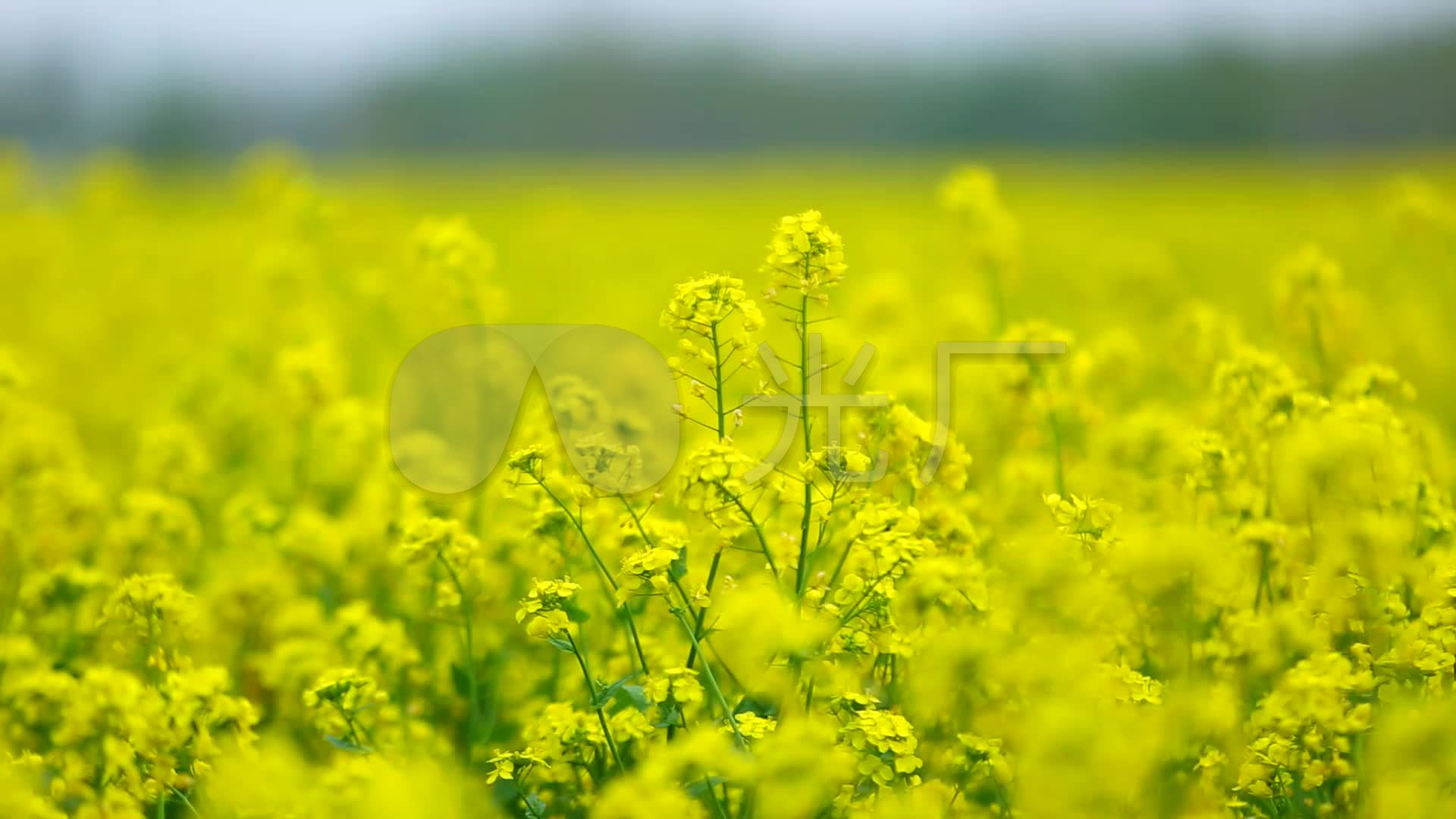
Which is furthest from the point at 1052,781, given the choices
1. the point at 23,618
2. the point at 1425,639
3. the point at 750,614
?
the point at 23,618

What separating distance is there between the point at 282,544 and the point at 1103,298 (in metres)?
6.97

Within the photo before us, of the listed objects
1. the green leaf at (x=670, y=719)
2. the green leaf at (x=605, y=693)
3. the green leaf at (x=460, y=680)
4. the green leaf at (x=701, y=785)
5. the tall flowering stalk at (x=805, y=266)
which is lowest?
the green leaf at (x=460, y=680)

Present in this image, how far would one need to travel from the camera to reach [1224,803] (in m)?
2.43

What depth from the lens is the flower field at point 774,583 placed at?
7.23 feet

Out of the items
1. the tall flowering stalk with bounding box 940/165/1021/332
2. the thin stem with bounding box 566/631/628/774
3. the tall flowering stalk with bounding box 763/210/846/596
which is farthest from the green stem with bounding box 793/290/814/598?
the tall flowering stalk with bounding box 940/165/1021/332

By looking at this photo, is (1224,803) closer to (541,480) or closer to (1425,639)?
(1425,639)

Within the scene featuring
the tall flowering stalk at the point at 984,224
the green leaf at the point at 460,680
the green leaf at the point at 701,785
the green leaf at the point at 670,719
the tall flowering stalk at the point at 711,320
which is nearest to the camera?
the green leaf at the point at 701,785

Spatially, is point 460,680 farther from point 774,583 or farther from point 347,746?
point 774,583

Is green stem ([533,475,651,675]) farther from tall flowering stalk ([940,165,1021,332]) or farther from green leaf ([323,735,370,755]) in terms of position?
tall flowering stalk ([940,165,1021,332])

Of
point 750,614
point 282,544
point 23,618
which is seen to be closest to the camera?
point 750,614

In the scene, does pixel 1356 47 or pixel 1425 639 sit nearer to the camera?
pixel 1425 639

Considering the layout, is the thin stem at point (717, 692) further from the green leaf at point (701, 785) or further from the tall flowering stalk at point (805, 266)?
the tall flowering stalk at point (805, 266)

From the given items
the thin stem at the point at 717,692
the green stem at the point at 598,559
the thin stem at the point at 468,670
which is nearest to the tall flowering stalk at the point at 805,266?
the thin stem at the point at 717,692

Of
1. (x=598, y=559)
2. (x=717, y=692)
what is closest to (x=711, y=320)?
(x=598, y=559)
